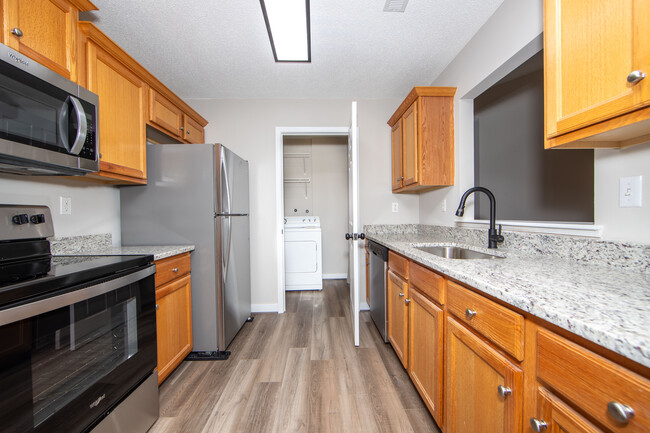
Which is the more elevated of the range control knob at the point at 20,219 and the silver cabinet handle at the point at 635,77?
the silver cabinet handle at the point at 635,77

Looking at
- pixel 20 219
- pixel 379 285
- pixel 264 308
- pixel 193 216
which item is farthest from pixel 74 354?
pixel 264 308

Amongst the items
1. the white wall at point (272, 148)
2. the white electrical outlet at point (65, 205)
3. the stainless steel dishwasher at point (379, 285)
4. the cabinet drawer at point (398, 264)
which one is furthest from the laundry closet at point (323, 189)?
the white electrical outlet at point (65, 205)

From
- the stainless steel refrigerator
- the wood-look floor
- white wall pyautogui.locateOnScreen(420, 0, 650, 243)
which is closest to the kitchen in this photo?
white wall pyautogui.locateOnScreen(420, 0, 650, 243)

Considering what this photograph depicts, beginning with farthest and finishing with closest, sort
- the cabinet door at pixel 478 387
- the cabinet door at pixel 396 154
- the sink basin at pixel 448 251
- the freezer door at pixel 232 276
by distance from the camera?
the cabinet door at pixel 396 154, the freezer door at pixel 232 276, the sink basin at pixel 448 251, the cabinet door at pixel 478 387

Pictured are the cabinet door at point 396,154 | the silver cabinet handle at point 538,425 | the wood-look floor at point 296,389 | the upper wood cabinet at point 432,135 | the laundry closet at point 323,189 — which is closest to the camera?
the silver cabinet handle at point 538,425

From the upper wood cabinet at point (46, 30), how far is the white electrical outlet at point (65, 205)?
2.40ft

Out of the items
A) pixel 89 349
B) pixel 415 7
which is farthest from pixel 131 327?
pixel 415 7

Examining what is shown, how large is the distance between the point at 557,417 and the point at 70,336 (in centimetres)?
151

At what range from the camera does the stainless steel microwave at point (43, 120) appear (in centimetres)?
92

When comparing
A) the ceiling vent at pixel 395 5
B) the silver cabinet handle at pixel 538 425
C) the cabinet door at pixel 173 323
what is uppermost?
the ceiling vent at pixel 395 5

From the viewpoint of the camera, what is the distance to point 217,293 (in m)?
1.88

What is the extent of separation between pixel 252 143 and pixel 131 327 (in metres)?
2.07

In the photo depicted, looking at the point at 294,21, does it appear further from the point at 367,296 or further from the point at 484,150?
the point at 367,296

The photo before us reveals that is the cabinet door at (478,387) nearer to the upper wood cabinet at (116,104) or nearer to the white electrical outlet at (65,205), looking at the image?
the upper wood cabinet at (116,104)
